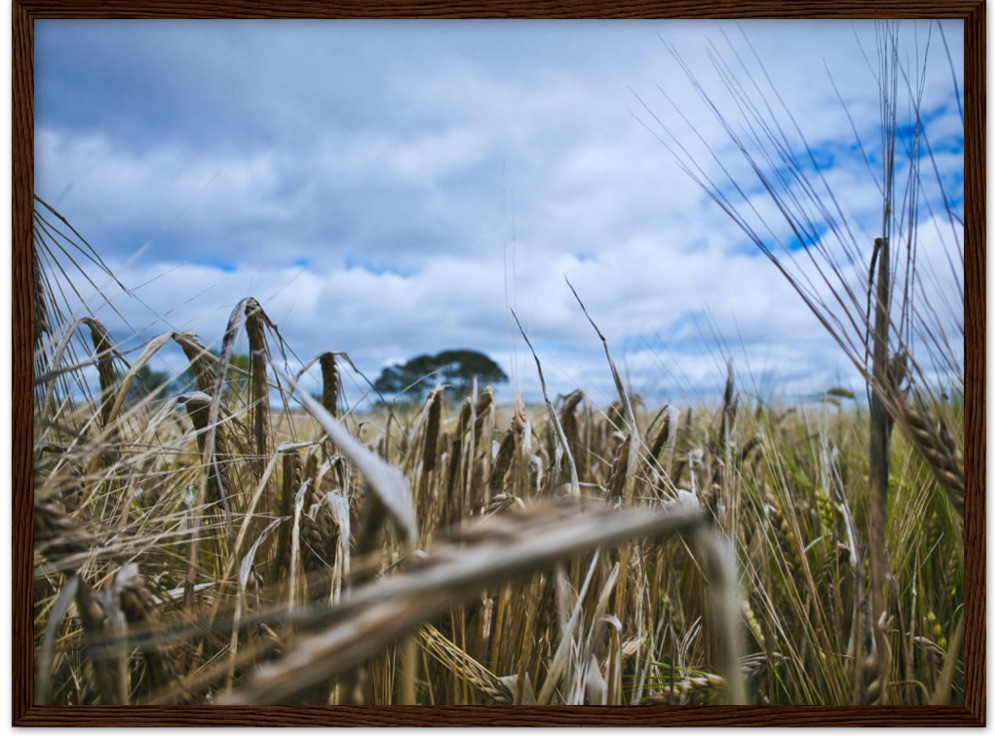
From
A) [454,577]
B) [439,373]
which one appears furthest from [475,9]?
[454,577]

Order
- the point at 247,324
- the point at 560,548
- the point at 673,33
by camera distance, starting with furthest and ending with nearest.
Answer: the point at 673,33, the point at 247,324, the point at 560,548

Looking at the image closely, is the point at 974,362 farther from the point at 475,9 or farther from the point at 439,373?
the point at 475,9

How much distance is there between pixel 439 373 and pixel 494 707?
2.20 ft

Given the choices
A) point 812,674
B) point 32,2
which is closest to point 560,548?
point 812,674

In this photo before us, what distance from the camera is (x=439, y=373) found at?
1605 millimetres

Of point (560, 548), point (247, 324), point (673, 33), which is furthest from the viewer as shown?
point (673, 33)

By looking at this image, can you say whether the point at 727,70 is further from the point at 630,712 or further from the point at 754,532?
the point at 630,712

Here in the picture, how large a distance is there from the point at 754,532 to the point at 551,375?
0.52m

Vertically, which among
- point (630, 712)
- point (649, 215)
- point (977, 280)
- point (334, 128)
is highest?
point (334, 128)

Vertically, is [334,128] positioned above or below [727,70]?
below

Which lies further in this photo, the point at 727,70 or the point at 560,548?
the point at 727,70

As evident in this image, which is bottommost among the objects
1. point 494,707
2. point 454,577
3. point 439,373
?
point 494,707

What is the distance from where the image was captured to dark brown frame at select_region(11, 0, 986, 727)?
155cm

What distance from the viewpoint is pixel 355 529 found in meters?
1.58
